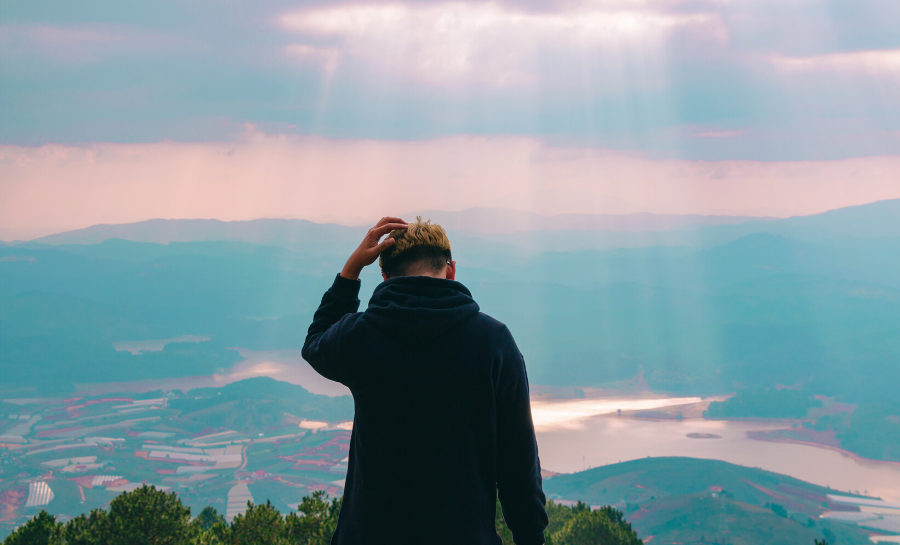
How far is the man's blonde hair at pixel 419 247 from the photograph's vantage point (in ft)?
6.06

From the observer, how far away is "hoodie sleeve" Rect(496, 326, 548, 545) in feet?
5.57

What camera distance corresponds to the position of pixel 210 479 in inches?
4722

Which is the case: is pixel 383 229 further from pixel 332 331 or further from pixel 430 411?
pixel 430 411

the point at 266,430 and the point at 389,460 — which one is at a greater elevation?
Answer: the point at 389,460

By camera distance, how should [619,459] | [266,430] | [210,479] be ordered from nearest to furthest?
[210,479], [619,459], [266,430]

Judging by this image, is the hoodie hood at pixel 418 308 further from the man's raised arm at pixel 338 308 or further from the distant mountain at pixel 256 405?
the distant mountain at pixel 256 405

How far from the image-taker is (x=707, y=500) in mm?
A: 97438

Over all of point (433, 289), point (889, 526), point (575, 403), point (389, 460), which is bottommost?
point (889, 526)

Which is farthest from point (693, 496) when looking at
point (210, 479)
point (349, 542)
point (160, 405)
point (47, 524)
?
point (160, 405)

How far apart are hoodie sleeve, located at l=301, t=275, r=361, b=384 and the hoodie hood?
124 mm

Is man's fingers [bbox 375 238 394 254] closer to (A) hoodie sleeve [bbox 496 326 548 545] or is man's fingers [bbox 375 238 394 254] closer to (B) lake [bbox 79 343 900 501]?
(A) hoodie sleeve [bbox 496 326 548 545]

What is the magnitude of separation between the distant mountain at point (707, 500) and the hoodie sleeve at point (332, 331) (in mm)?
97322

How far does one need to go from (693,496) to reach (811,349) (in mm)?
121899

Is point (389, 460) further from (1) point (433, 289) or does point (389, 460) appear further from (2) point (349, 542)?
(1) point (433, 289)
